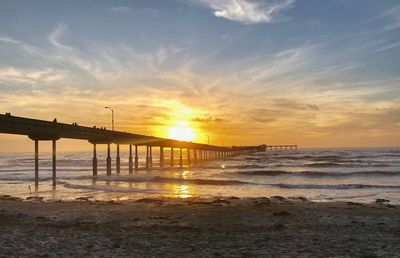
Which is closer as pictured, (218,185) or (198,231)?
(198,231)

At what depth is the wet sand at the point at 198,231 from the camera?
11.9 metres

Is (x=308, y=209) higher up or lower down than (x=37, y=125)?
lower down

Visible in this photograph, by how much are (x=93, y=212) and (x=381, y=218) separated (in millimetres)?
12509

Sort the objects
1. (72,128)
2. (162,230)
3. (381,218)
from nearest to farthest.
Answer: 1. (162,230)
2. (381,218)
3. (72,128)

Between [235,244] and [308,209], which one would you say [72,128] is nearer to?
[308,209]

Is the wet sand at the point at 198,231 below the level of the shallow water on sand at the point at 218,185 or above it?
above

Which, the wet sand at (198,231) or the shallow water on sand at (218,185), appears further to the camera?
the shallow water on sand at (218,185)

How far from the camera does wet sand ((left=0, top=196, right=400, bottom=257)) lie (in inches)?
470

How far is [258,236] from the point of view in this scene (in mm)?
14055

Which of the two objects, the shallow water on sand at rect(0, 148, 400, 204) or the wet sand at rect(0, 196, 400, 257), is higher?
the wet sand at rect(0, 196, 400, 257)

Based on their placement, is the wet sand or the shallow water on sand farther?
the shallow water on sand

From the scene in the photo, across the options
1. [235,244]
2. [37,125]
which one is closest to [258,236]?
[235,244]

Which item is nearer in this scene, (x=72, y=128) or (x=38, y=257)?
(x=38, y=257)

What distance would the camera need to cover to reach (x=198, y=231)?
15070mm
